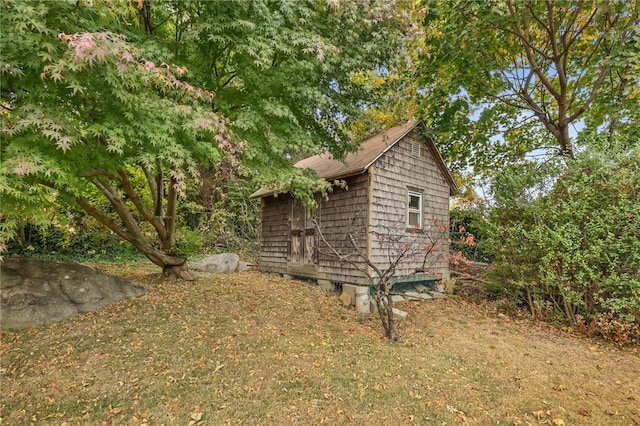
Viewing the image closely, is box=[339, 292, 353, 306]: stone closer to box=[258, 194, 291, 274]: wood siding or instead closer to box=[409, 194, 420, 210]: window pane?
box=[258, 194, 291, 274]: wood siding

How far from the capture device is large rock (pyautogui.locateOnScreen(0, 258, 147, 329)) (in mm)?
5816

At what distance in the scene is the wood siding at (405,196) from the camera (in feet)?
29.3

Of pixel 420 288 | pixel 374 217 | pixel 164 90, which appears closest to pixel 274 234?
pixel 374 217

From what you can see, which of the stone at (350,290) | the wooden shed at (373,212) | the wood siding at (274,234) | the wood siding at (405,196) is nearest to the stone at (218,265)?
the wood siding at (274,234)

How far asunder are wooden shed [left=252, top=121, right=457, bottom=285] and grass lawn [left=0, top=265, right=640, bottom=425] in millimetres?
2469

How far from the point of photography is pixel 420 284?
422 inches

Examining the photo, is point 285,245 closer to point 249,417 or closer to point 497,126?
point 249,417

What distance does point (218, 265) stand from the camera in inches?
489

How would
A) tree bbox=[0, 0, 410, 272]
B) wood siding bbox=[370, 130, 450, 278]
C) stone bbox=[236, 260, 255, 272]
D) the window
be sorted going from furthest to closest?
stone bbox=[236, 260, 255, 272] < the window < wood siding bbox=[370, 130, 450, 278] < tree bbox=[0, 0, 410, 272]

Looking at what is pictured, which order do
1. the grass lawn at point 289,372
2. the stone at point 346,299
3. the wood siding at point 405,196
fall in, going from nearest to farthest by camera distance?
the grass lawn at point 289,372, the stone at point 346,299, the wood siding at point 405,196

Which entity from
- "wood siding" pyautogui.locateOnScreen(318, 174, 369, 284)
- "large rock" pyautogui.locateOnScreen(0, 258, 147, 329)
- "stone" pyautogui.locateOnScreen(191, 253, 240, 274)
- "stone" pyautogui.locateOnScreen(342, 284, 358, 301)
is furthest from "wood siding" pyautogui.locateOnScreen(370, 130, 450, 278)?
"stone" pyautogui.locateOnScreen(191, 253, 240, 274)

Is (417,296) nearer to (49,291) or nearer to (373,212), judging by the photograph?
(373,212)

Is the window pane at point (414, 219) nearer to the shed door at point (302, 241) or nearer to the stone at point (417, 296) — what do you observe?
the stone at point (417, 296)

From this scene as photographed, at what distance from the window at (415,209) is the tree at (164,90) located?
3.19m
